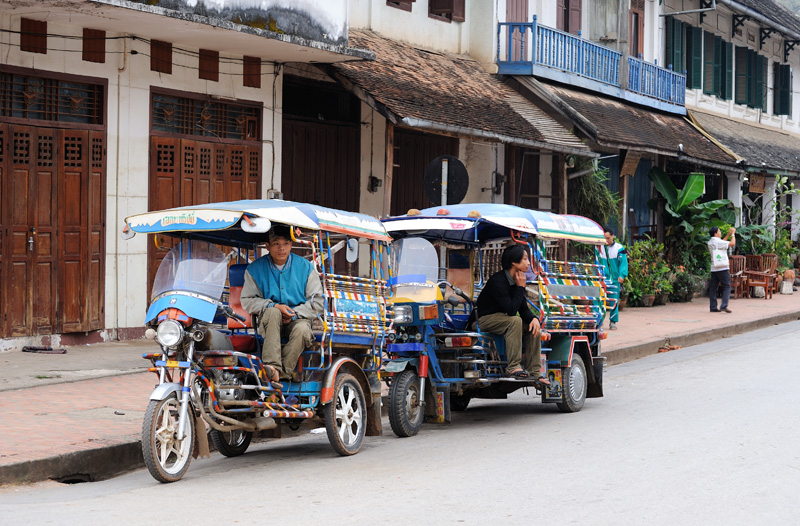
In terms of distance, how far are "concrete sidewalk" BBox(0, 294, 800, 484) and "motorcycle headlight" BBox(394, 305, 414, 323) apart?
7.57 feet

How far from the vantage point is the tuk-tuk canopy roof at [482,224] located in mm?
9797

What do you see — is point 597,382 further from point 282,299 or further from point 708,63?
point 708,63

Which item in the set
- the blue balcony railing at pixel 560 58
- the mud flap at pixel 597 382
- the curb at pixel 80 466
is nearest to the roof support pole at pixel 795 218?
the blue balcony railing at pixel 560 58

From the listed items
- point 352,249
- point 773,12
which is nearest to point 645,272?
point 773,12

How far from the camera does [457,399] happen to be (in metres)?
11.1

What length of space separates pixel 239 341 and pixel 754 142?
26.6 m

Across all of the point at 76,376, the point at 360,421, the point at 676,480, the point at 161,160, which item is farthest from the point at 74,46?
the point at 676,480

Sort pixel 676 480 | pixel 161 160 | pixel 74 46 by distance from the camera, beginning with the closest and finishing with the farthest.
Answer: pixel 676 480 → pixel 74 46 → pixel 161 160

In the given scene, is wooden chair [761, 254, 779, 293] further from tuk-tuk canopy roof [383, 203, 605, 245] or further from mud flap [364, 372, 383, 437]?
mud flap [364, 372, 383, 437]

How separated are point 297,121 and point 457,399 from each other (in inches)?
270

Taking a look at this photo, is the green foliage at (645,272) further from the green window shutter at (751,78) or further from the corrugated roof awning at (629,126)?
the green window shutter at (751,78)

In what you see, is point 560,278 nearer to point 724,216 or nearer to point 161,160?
point 161,160

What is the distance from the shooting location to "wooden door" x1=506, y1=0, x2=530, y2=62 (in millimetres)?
21266

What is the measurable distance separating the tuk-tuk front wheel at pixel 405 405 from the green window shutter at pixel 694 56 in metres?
22.5
